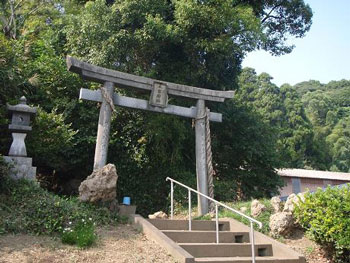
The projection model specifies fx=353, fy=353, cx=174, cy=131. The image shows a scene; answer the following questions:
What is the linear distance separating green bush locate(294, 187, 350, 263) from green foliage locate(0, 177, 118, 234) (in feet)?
11.3

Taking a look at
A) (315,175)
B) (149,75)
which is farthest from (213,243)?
(315,175)

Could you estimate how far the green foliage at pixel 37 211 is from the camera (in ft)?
17.7

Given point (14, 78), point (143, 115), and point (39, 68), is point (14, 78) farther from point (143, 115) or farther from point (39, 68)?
point (143, 115)

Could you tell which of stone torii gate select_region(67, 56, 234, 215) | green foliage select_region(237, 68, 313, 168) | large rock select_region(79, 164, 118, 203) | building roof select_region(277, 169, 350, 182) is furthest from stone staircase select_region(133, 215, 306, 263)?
green foliage select_region(237, 68, 313, 168)

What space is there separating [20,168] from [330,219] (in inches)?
228

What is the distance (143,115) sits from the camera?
1097 centimetres

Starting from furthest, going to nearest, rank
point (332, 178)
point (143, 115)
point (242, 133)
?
point (332, 178) < point (242, 133) < point (143, 115)

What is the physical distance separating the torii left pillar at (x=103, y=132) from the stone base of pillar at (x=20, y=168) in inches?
51.7

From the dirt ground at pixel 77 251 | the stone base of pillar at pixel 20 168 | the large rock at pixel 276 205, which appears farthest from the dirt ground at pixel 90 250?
the stone base of pillar at pixel 20 168

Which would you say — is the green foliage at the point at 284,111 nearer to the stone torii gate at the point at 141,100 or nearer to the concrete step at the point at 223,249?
the stone torii gate at the point at 141,100

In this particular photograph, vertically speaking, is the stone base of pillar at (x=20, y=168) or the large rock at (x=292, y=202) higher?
the stone base of pillar at (x=20, y=168)

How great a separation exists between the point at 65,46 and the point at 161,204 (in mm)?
7013

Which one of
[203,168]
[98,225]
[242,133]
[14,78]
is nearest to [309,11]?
[242,133]

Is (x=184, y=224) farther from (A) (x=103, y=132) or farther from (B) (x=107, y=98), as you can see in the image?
(B) (x=107, y=98)
